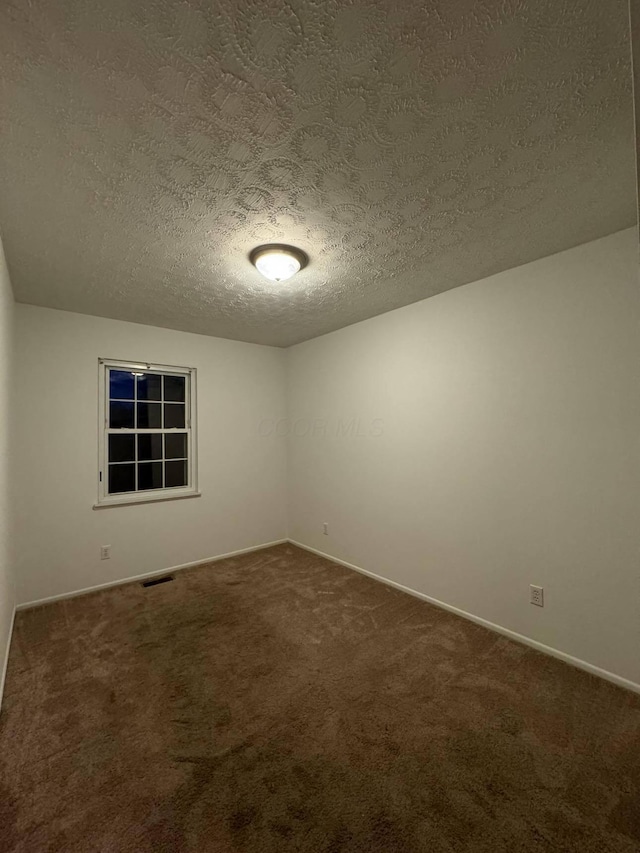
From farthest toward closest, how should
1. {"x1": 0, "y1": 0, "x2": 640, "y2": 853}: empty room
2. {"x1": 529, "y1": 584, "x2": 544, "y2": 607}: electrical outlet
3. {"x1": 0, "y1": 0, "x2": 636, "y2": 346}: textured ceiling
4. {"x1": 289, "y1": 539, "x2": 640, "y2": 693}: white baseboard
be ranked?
{"x1": 529, "y1": 584, "x2": 544, "y2": 607}: electrical outlet, {"x1": 289, "y1": 539, "x2": 640, "y2": 693}: white baseboard, {"x1": 0, "y1": 0, "x2": 640, "y2": 853}: empty room, {"x1": 0, "y1": 0, "x2": 636, "y2": 346}: textured ceiling

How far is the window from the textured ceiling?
4.74ft

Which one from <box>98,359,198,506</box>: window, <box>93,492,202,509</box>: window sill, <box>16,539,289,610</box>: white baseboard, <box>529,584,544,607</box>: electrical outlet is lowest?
<box>16,539,289,610</box>: white baseboard

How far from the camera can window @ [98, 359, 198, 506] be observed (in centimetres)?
350

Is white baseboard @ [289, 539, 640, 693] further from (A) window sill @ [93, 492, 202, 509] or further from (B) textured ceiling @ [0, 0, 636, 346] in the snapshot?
(B) textured ceiling @ [0, 0, 636, 346]

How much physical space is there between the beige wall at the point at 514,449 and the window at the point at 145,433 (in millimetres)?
1824

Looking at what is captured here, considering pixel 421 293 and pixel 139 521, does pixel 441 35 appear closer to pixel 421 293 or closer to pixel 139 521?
pixel 421 293

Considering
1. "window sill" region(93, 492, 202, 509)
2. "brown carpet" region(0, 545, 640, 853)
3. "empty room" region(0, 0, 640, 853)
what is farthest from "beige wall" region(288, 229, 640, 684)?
"window sill" region(93, 492, 202, 509)

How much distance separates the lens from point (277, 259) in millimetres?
2146

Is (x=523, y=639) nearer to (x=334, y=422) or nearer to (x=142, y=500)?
(x=334, y=422)

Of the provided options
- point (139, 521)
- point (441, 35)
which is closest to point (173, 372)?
point (139, 521)

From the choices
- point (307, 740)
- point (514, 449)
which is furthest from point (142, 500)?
point (514, 449)

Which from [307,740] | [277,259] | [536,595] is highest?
[277,259]

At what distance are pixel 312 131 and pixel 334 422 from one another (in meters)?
2.88

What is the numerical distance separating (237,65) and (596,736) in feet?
9.97
